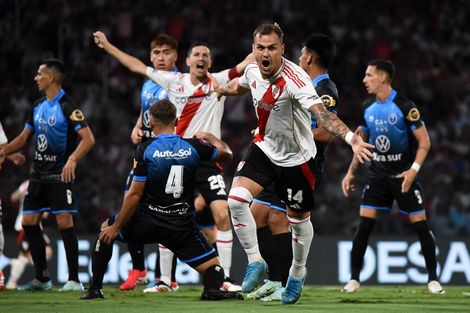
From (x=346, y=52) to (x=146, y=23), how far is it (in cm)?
515

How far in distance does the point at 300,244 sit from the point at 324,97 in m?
1.34

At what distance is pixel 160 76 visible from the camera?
7598 millimetres

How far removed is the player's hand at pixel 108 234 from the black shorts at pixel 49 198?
6.27ft

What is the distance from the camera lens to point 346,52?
17.0 meters

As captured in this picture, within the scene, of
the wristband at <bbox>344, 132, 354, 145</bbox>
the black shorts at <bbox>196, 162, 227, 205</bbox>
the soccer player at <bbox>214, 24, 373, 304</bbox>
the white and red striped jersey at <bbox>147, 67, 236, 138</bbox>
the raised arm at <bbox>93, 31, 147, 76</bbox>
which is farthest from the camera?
the white and red striped jersey at <bbox>147, 67, 236, 138</bbox>

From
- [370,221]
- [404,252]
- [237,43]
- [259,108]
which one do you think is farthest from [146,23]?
[259,108]

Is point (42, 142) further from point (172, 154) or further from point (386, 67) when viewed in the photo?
point (386, 67)

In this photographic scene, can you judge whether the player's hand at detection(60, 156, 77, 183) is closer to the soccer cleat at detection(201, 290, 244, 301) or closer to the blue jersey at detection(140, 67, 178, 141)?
the blue jersey at detection(140, 67, 178, 141)

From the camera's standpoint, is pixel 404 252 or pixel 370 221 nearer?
pixel 370 221

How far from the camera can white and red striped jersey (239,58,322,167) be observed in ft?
18.0

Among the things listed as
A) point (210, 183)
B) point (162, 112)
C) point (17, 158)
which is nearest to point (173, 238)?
point (162, 112)

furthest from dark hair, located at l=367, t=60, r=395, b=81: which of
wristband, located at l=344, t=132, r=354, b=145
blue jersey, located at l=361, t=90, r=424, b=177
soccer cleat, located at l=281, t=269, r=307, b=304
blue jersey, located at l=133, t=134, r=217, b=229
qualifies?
wristband, located at l=344, t=132, r=354, b=145

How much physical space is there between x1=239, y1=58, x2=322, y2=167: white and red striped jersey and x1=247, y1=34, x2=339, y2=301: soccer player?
331 millimetres

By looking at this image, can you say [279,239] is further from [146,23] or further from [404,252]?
[146,23]
